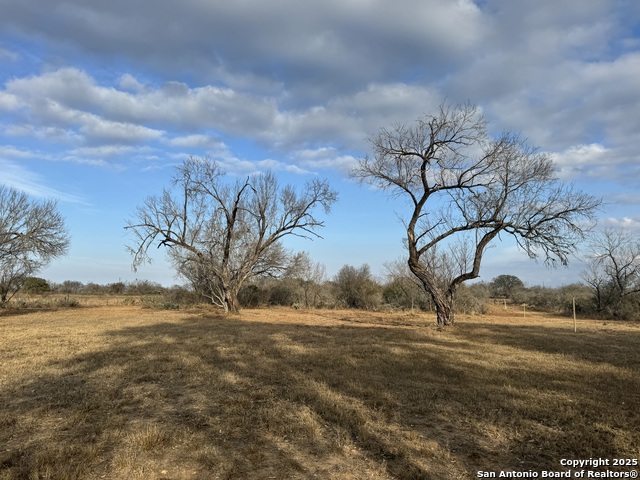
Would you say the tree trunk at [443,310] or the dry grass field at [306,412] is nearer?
the dry grass field at [306,412]

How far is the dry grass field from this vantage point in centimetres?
399

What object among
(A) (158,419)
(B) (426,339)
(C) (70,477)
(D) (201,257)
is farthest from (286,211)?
(C) (70,477)

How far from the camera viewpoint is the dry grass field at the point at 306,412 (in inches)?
157

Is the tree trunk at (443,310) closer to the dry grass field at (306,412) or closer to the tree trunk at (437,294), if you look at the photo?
the tree trunk at (437,294)

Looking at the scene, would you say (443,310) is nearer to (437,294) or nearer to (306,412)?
(437,294)

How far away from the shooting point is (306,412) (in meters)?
5.48

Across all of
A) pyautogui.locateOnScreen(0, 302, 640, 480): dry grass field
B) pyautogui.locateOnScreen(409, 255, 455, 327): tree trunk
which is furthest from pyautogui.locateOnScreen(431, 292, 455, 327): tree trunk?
pyautogui.locateOnScreen(0, 302, 640, 480): dry grass field

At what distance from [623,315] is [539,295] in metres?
17.7

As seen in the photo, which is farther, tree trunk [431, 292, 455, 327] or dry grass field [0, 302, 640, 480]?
tree trunk [431, 292, 455, 327]

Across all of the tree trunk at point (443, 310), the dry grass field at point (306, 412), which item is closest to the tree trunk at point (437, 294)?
the tree trunk at point (443, 310)

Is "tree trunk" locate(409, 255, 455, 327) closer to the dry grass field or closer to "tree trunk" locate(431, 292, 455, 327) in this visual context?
"tree trunk" locate(431, 292, 455, 327)

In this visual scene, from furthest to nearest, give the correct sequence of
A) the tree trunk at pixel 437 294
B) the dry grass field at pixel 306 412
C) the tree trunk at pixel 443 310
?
the tree trunk at pixel 443 310 → the tree trunk at pixel 437 294 → the dry grass field at pixel 306 412

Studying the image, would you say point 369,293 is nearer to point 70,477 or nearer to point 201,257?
point 201,257

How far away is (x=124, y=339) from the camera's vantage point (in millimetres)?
13055
